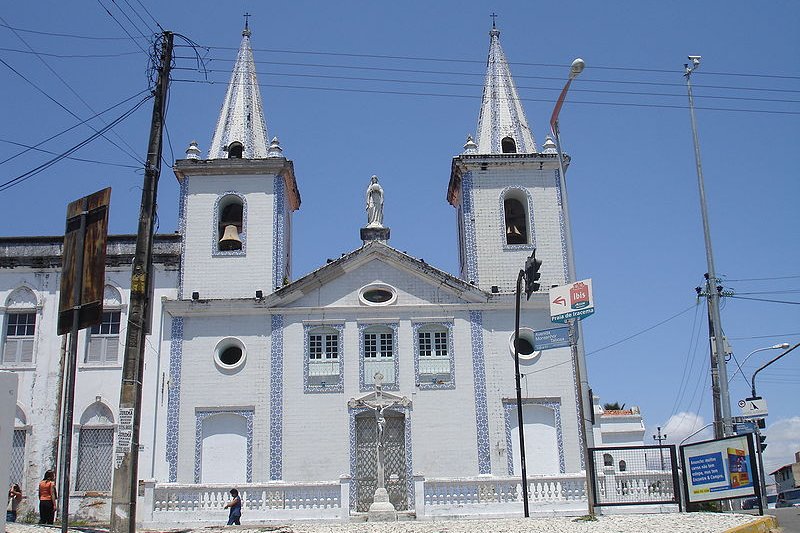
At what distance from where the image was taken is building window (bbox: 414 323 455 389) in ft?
92.0

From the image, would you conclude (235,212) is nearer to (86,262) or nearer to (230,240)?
(230,240)

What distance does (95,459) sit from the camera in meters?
27.4

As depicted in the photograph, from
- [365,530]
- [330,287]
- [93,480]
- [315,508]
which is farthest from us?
[330,287]

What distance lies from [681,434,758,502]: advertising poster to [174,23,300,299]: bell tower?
46.3 feet

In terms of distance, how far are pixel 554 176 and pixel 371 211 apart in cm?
626

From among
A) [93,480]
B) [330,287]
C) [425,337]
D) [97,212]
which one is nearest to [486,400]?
[425,337]

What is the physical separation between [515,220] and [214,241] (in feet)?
32.8

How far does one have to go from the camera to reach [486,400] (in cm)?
2781

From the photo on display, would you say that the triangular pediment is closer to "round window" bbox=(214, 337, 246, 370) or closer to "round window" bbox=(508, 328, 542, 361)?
"round window" bbox=(508, 328, 542, 361)

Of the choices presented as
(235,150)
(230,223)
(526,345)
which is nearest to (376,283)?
(526,345)

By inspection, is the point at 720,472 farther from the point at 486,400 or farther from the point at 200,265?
the point at 200,265

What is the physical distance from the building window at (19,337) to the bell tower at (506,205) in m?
13.8

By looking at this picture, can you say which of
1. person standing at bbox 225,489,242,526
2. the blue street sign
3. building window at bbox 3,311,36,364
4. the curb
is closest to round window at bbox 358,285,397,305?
person standing at bbox 225,489,242,526

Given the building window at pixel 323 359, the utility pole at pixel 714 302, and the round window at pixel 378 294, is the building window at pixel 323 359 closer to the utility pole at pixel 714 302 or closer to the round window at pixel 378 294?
the round window at pixel 378 294
